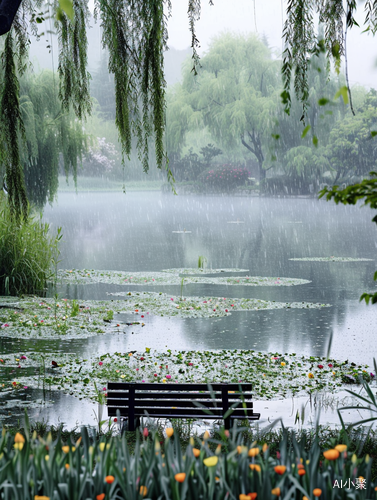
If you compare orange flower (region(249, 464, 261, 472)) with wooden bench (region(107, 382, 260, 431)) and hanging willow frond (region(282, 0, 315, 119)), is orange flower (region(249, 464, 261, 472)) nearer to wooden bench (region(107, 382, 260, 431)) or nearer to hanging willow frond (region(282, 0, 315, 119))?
hanging willow frond (region(282, 0, 315, 119))

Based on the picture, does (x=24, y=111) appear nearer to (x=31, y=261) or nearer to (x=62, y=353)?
(x=31, y=261)

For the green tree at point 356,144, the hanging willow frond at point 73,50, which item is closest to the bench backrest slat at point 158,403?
the hanging willow frond at point 73,50

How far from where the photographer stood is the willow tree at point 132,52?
4273 mm

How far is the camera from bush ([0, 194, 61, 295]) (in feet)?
43.1

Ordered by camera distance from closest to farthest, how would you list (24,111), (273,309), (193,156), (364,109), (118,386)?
(118,386)
(273,309)
(24,111)
(364,109)
(193,156)

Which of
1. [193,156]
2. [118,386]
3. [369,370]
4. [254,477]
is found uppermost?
[193,156]

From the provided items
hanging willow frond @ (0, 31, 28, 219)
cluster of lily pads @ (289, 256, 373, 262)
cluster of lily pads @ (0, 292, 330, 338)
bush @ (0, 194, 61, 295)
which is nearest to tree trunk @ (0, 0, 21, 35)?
hanging willow frond @ (0, 31, 28, 219)

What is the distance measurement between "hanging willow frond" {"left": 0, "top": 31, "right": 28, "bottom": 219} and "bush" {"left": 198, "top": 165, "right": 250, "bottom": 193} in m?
54.5

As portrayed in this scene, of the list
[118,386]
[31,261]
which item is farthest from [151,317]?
[118,386]

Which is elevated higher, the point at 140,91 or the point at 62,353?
the point at 140,91

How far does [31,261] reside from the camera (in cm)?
1349

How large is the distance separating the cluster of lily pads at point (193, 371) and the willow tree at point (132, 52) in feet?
9.76

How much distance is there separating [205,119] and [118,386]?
45.6 m

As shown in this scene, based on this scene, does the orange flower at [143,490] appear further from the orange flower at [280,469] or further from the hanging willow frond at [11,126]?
the hanging willow frond at [11,126]
